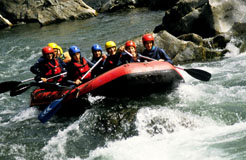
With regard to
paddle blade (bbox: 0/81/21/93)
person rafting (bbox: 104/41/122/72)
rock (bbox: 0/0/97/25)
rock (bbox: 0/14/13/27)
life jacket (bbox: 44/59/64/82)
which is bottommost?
rock (bbox: 0/14/13/27)

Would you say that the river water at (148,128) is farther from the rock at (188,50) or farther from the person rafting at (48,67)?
the rock at (188,50)

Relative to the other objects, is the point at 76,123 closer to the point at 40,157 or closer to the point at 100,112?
the point at 100,112

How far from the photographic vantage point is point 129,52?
7164 mm

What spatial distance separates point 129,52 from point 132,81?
124 cm

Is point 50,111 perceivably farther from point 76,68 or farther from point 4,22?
point 4,22

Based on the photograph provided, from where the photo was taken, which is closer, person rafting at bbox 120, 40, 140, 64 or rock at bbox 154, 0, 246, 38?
person rafting at bbox 120, 40, 140, 64

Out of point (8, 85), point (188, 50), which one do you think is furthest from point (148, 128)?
point (188, 50)

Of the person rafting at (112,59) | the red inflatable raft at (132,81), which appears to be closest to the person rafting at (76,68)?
the person rafting at (112,59)

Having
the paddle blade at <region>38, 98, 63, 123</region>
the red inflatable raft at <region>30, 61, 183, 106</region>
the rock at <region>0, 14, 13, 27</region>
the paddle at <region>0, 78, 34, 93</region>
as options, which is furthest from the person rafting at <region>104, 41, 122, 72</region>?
the rock at <region>0, 14, 13, 27</region>

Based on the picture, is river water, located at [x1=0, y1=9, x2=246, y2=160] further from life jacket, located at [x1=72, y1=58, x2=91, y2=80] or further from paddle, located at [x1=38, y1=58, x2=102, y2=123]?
life jacket, located at [x1=72, y1=58, x2=91, y2=80]

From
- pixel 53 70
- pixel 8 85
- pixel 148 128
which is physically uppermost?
pixel 148 128

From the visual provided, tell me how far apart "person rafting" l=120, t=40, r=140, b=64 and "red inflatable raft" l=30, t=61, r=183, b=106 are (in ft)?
2.73

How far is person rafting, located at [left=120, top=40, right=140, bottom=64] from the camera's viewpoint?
279 inches

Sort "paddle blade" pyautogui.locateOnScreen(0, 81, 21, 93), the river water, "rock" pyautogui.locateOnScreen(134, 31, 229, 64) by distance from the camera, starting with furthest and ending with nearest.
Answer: "rock" pyautogui.locateOnScreen(134, 31, 229, 64)
"paddle blade" pyautogui.locateOnScreen(0, 81, 21, 93)
the river water
